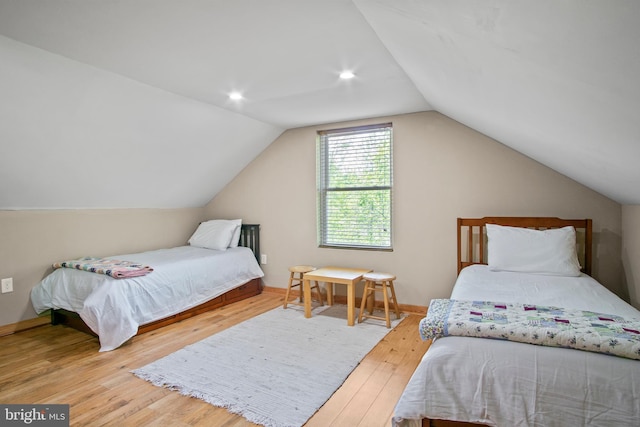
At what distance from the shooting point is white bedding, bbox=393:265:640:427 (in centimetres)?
129

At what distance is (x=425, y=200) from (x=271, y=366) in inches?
90.7

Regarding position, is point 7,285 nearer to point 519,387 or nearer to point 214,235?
point 214,235

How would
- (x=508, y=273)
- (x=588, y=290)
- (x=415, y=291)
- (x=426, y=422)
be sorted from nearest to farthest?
(x=426, y=422)
(x=588, y=290)
(x=508, y=273)
(x=415, y=291)

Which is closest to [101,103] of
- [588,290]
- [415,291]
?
[415,291]

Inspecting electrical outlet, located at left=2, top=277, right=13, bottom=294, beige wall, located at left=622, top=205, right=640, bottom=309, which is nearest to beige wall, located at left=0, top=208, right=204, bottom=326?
electrical outlet, located at left=2, top=277, right=13, bottom=294

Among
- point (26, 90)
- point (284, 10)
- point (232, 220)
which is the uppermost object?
point (284, 10)

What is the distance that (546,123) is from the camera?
75.9 inches

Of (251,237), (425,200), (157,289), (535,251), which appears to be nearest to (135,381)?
(157,289)

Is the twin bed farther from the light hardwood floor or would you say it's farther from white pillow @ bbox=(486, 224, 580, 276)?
white pillow @ bbox=(486, 224, 580, 276)

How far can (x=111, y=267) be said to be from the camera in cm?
307

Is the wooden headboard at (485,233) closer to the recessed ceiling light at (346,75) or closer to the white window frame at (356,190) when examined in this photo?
the white window frame at (356,190)

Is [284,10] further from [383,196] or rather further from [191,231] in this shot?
[191,231]

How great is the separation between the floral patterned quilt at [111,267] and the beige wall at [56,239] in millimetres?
205

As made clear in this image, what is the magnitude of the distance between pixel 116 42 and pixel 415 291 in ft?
11.2
